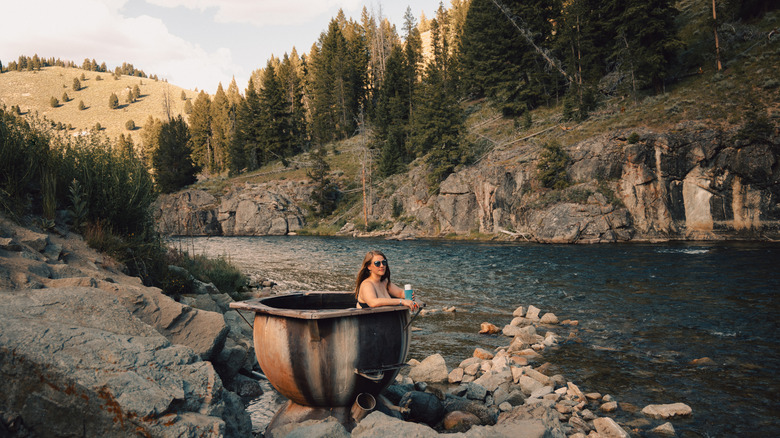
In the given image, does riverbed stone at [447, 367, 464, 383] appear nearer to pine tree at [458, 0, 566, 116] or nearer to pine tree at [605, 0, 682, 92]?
pine tree at [605, 0, 682, 92]

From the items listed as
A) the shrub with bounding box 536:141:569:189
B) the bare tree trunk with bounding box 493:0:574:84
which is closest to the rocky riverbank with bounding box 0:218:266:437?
the shrub with bounding box 536:141:569:189

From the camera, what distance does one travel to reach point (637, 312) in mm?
10898

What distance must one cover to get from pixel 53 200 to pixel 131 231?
191cm

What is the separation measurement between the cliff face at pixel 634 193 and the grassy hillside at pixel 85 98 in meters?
122

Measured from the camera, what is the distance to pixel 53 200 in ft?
23.3

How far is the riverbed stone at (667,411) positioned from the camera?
5512 mm

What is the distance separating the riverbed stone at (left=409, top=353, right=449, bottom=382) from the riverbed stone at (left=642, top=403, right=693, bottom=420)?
2.99 metres

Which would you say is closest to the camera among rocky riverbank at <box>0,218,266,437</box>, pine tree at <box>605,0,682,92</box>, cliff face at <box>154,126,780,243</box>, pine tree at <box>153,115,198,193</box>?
rocky riverbank at <box>0,218,266,437</box>

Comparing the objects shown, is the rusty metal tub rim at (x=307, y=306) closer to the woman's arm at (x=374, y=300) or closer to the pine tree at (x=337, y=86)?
the woman's arm at (x=374, y=300)

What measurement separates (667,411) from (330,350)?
4897mm

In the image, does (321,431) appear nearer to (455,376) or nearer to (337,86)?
(455,376)

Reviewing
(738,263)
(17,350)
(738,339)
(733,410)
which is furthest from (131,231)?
(738,263)

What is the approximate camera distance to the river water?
20.4 feet

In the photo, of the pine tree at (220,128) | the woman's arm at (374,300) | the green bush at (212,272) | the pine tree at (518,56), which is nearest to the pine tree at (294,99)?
the pine tree at (220,128)
